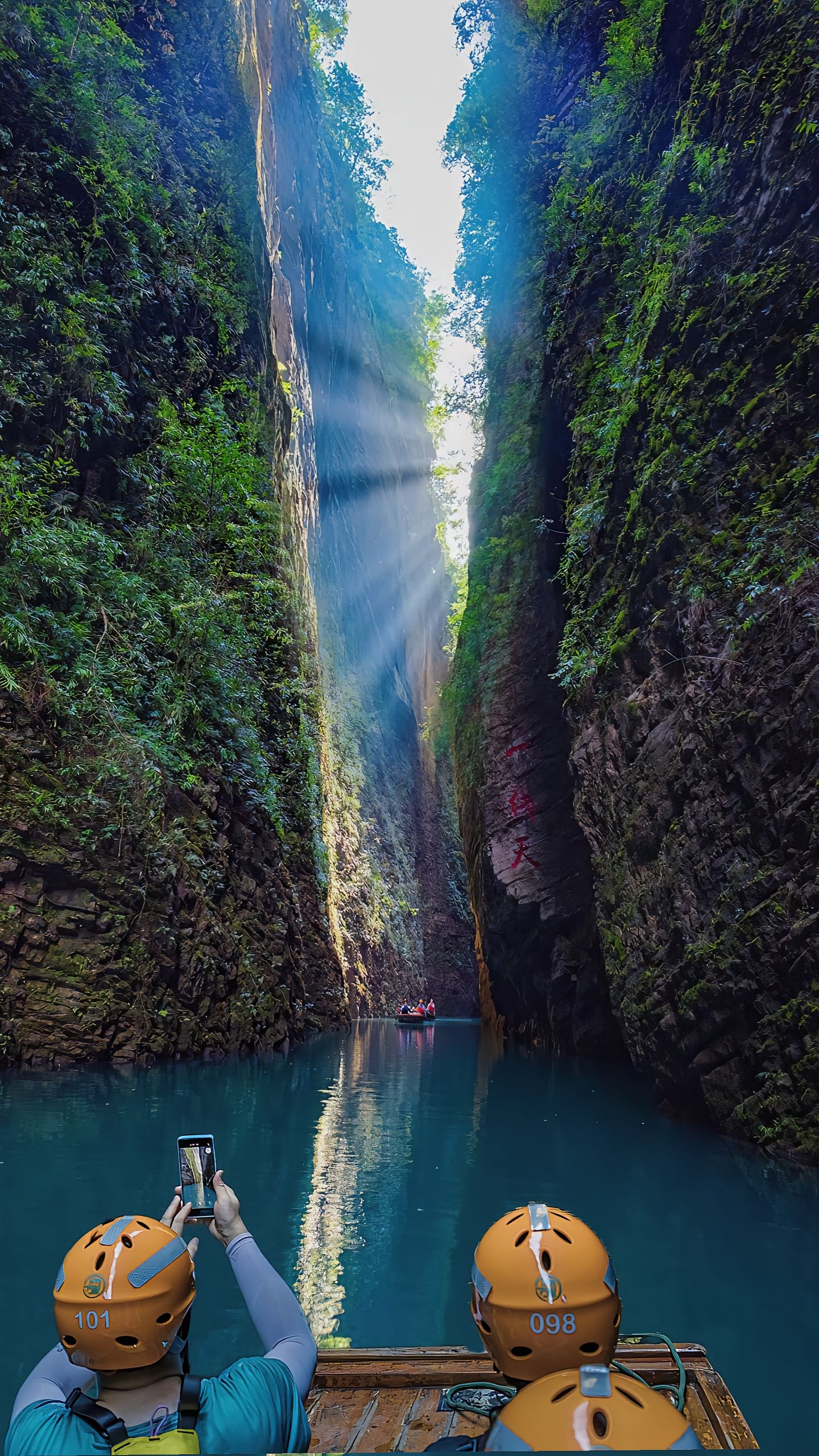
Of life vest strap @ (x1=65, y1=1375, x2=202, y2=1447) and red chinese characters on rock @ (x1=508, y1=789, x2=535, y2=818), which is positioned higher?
red chinese characters on rock @ (x1=508, y1=789, x2=535, y2=818)

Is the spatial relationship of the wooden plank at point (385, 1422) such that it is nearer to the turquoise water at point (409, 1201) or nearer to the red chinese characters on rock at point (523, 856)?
the turquoise water at point (409, 1201)

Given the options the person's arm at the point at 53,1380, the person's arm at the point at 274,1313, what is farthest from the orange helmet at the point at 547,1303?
the person's arm at the point at 53,1380

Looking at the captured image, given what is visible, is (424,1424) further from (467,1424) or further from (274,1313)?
(274,1313)

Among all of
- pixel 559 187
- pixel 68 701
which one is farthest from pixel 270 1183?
pixel 559 187

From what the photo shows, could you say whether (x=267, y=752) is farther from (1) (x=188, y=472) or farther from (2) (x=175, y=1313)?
(2) (x=175, y=1313)

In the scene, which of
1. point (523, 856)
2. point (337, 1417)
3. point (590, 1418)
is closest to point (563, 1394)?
point (590, 1418)

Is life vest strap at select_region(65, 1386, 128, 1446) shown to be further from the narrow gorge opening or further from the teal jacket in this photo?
the narrow gorge opening

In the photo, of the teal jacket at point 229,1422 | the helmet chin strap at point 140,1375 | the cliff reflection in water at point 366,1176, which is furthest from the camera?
the cliff reflection in water at point 366,1176

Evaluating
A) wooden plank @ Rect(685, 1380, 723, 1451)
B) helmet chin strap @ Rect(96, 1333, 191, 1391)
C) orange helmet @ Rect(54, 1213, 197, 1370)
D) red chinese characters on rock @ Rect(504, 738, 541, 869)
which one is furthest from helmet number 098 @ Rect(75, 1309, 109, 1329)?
red chinese characters on rock @ Rect(504, 738, 541, 869)
